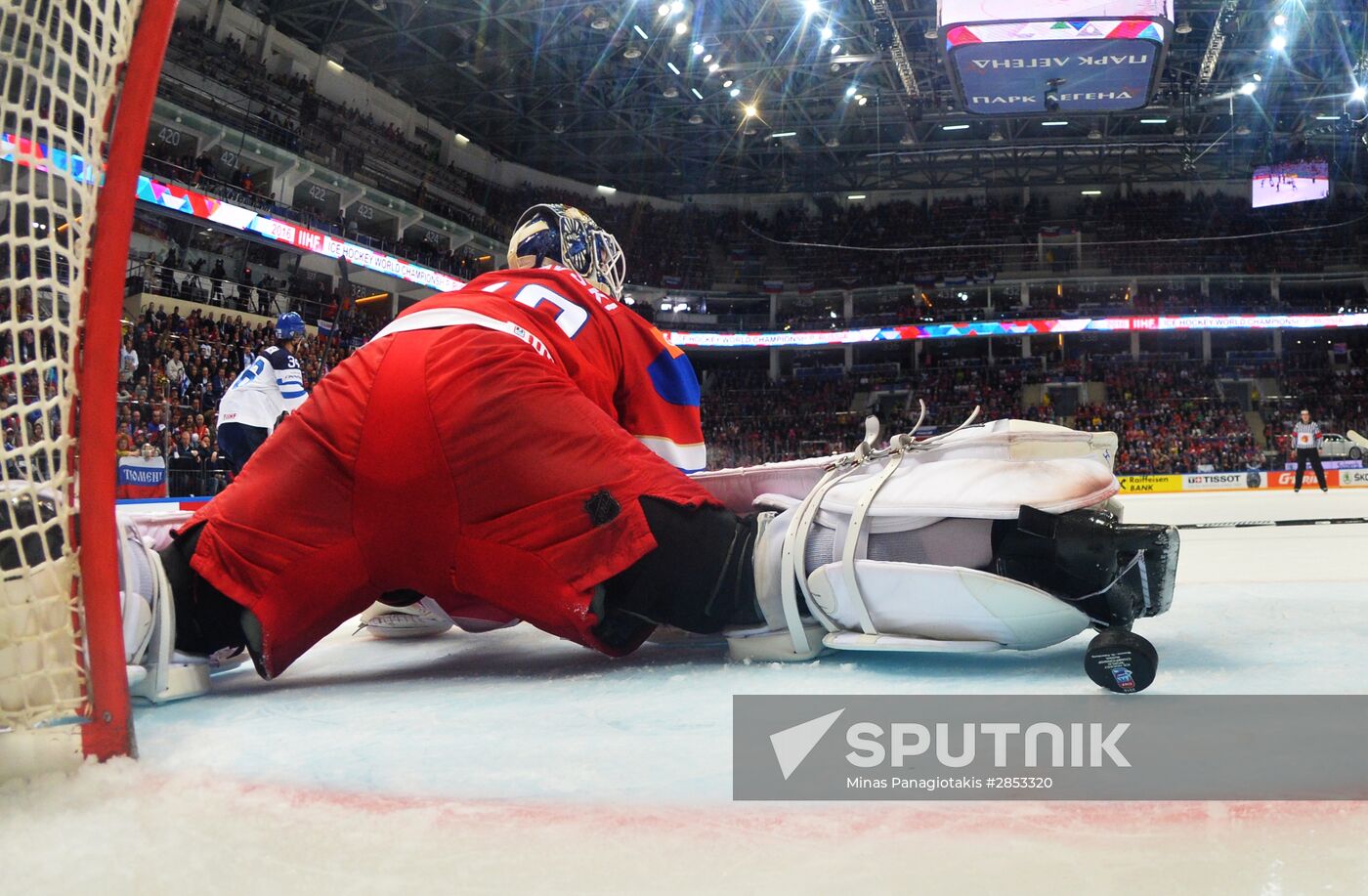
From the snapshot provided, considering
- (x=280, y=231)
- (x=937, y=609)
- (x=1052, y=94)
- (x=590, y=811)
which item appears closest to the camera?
(x=590, y=811)

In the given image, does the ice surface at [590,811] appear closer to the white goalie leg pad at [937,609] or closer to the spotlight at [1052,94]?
the white goalie leg pad at [937,609]

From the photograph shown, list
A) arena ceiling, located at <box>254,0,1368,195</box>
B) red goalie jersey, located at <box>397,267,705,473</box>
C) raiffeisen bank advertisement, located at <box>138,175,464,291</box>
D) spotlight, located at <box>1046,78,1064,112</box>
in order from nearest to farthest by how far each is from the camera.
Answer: red goalie jersey, located at <box>397,267,705,473</box> < spotlight, located at <box>1046,78,1064,112</box> < raiffeisen bank advertisement, located at <box>138,175,464,291</box> < arena ceiling, located at <box>254,0,1368,195</box>

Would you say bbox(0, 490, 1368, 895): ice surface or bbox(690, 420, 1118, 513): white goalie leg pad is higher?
bbox(690, 420, 1118, 513): white goalie leg pad

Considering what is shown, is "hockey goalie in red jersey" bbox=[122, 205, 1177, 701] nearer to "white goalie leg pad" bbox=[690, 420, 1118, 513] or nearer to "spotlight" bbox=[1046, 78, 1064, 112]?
"white goalie leg pad" bbox=[690, 420, 1118, 513]

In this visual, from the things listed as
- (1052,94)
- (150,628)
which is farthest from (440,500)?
(1052,94)

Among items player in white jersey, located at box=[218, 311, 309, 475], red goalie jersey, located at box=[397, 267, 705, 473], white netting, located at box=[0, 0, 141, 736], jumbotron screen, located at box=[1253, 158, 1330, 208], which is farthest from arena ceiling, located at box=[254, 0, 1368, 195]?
white netting, located at box=[0, 0, 141, 736]

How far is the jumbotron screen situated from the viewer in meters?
20.3

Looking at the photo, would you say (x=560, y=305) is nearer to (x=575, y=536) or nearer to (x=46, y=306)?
(x=575, y=536)

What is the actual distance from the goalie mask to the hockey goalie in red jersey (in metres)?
0.57


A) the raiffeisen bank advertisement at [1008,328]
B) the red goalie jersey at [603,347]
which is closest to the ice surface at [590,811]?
the red goalie jersey at [603,347]

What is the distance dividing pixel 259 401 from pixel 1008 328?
21512 mm

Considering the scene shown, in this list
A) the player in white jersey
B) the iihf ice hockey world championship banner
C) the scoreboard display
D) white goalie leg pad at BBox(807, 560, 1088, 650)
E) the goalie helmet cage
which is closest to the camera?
the goalie helmet cage

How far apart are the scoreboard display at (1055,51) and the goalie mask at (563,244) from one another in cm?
789

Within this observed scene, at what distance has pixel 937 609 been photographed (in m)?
1.34
